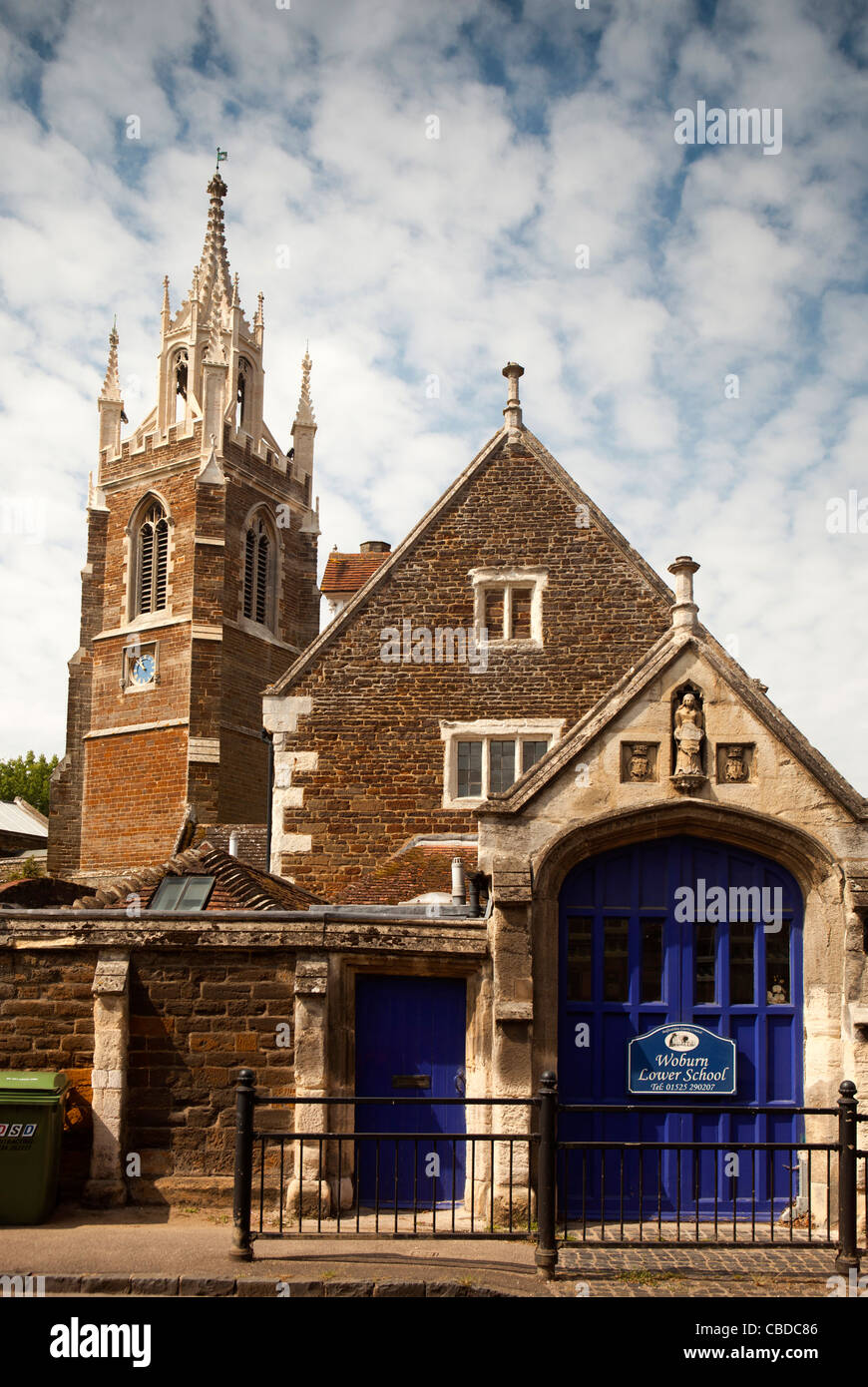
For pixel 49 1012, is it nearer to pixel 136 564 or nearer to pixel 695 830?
pixel 695 830

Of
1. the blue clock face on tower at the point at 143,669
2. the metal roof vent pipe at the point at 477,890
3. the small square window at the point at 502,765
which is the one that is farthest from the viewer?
the blue clock face on tower at the point at 143,669

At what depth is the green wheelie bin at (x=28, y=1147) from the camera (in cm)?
1002

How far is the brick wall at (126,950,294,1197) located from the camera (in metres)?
10.9

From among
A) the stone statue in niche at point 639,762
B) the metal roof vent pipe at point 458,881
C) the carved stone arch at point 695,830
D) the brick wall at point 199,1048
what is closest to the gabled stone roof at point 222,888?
the brick wall at point 199,1048

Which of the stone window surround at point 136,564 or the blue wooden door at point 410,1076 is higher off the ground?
the stone window surround at point 136,564

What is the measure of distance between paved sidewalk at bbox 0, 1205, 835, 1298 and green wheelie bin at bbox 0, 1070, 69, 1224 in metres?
0.19

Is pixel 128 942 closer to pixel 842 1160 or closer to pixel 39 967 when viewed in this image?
pixel 39 967

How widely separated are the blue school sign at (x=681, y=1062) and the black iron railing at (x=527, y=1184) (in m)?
0.28

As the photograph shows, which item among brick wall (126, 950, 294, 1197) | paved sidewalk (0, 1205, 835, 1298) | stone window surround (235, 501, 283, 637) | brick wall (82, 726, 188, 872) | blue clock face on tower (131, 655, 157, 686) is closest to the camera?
paved sidewalk (0, 1205, 835, 1298)

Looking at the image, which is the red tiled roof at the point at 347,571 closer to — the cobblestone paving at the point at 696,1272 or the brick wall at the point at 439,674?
the brick wall at the point at 439,674

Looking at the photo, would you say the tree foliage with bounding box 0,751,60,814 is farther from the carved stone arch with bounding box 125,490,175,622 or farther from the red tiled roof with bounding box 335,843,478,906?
the red tiled roof with bounding box 335,843,478,906

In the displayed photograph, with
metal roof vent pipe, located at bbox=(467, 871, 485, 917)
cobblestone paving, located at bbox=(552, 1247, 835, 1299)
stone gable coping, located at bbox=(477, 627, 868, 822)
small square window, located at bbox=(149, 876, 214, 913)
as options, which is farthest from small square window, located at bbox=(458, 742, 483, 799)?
cobblestone paving, located at bbox=(552, 1247, 835, 1299)

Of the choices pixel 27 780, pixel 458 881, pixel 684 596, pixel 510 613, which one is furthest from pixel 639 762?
pixel 27 780
